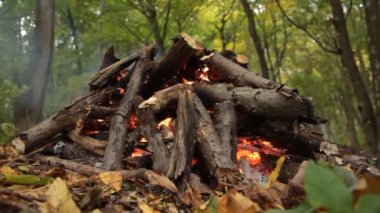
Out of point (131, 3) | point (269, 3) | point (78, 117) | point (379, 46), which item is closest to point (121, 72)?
point (78, 117)

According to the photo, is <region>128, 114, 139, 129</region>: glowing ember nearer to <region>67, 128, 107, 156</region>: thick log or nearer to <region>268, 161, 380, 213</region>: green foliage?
<region>67, 128, 107, 156</region>: thick log

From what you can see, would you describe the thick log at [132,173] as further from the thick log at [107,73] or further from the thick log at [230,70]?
the thick log at [230,70]

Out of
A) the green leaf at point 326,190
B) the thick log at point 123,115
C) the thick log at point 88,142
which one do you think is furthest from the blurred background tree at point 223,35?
the green leaf at point 326,190

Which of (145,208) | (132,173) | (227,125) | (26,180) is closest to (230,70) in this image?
(227,125)

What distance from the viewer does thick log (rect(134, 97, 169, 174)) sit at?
4.12m

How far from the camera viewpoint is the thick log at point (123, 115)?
4.21m

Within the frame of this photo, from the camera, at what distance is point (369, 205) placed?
4.83 feet

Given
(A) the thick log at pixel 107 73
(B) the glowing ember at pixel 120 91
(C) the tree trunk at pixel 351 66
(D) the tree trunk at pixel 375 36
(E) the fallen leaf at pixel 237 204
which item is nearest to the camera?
(E) the fallen leaf at pixel 237 204

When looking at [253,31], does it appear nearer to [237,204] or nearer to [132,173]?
[132,173]

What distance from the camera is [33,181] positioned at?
3.19 metres

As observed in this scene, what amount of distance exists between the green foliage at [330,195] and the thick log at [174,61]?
139 inches

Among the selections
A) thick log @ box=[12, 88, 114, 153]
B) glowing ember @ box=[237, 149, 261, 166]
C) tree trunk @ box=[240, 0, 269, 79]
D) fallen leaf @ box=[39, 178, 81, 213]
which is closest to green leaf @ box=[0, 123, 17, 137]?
thick log @ box=[12, 88, 114, 153]

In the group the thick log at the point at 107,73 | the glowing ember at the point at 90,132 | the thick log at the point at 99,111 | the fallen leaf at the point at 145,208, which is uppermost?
the thick log at the point at 107,73

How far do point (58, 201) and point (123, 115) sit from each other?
7.98 ft
